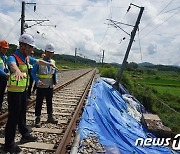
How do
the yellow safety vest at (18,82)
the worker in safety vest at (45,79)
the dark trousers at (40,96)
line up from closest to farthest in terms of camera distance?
the yellow safety vest at (18,82) < the worker in safety vest at (45,79) < the dark trousers at (40,96)

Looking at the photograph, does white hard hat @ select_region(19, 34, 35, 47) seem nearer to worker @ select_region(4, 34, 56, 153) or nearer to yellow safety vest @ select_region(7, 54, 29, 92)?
worker @ select_region(4, 34, 56, 153)

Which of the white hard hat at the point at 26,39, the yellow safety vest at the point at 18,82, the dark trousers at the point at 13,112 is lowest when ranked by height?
the dark trousers at the point at 13,112

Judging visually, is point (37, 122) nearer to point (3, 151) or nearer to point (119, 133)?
point (3, 151)

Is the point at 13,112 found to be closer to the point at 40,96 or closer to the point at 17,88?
the point at 17,88

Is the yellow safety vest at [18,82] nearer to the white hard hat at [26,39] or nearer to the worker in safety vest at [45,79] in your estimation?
the white hard hat at [26,39]

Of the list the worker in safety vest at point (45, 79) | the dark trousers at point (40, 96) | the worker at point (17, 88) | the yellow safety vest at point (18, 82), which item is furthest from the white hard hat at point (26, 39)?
the dark trousers at point (40, 96)

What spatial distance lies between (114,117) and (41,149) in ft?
14.0

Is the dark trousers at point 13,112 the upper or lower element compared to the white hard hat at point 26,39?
lower

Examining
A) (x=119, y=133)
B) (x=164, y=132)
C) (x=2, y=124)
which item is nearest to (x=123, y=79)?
(x=164, y=132)

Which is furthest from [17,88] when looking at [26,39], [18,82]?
[26,39]

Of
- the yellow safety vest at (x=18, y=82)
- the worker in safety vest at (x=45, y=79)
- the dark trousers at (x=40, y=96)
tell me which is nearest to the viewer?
the yellow safety vest at (x=18, y=82)

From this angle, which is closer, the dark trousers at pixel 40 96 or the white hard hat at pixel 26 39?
the white hard hat at pixel 26 39

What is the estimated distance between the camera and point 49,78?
232 inches

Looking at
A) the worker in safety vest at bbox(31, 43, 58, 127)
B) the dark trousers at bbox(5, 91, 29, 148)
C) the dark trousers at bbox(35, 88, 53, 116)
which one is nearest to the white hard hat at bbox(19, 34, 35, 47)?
the dark trousers at bbox(5, 91, 29, 148)
